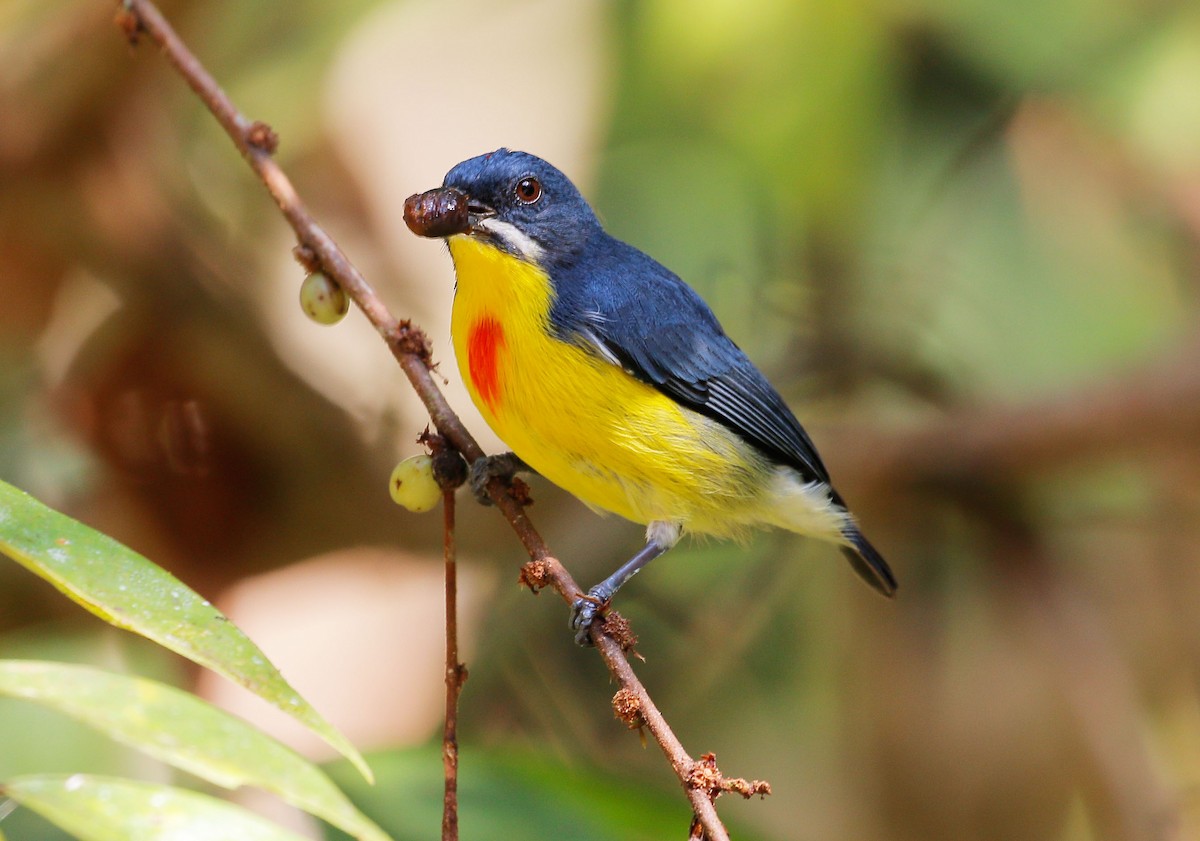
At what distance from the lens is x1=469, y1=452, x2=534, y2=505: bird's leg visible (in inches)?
101

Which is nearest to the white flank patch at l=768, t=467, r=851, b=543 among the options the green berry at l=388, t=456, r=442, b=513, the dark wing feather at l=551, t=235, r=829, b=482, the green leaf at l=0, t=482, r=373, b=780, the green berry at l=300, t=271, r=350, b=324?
the dark wing feather at l=551, t=235, r=829, b=482

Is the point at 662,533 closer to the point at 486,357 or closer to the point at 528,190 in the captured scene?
the point at 486,357

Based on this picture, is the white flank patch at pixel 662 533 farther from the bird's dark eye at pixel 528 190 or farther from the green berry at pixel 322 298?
the green berry at pixel 322 298

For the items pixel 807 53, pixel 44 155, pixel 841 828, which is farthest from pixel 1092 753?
pixel 44 155

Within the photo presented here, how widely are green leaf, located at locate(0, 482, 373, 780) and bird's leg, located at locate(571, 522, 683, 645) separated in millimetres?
961

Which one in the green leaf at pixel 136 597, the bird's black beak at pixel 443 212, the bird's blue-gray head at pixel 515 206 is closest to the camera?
the green leaf at pixel 136 597

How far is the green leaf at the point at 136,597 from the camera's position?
1422 mm

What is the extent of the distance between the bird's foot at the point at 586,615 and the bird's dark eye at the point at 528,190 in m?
1.02

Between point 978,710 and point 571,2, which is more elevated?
point 571,2

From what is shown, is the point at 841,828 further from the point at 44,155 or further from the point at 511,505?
the point at 44,155

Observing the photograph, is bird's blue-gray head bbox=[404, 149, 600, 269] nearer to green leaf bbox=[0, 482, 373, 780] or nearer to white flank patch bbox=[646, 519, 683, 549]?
white flank patch bbox=[646, 519, 683, 549]

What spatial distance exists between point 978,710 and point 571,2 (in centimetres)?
345

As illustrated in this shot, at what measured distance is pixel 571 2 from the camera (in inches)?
206

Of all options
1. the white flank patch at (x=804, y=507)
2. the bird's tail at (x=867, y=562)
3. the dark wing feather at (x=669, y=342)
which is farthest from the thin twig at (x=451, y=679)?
the bird's tail at (x=867, y=562)
